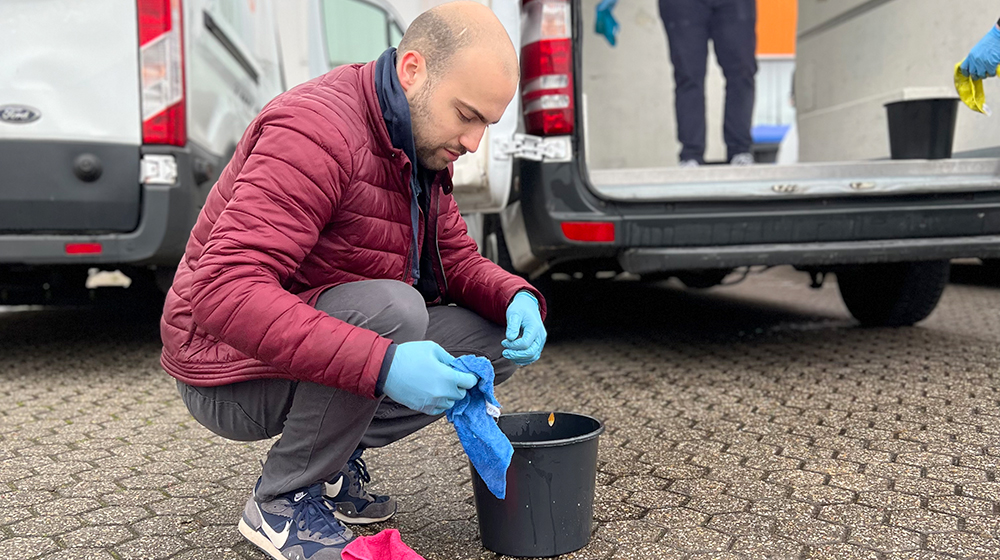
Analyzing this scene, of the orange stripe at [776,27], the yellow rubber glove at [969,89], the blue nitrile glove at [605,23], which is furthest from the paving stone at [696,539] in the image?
the orange stripe at [776,27]

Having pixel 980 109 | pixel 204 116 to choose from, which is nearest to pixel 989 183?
pixel 980 109

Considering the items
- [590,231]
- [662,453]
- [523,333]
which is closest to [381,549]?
[523,333]

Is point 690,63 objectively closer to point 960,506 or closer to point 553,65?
point 553,65

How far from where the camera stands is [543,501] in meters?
1.73

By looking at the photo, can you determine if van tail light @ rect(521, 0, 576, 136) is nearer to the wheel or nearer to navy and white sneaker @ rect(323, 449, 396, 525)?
navy and white sneaker @ rect(323, 449, 396, 525)

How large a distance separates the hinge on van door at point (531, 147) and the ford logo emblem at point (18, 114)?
1.69 metres

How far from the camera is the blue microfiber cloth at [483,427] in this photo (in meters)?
1.51

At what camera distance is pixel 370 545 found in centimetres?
164

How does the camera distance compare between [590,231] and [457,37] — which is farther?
[590,231]

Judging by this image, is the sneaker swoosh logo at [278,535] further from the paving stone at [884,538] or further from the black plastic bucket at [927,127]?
the black plastic bucket at [927,127]

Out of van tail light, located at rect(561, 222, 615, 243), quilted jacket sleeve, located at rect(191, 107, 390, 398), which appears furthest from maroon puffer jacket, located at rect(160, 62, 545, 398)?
van tail light, located at rect(561, 222, 615, 243)

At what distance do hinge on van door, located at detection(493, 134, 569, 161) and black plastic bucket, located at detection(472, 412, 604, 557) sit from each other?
1435 millimetres

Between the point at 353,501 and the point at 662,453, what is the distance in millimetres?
914

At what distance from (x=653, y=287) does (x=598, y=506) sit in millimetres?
4872
